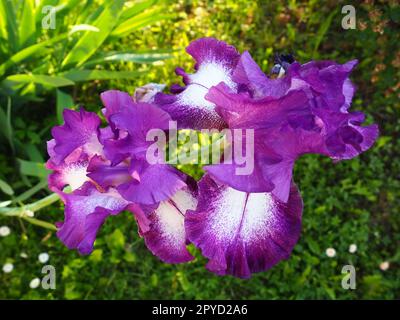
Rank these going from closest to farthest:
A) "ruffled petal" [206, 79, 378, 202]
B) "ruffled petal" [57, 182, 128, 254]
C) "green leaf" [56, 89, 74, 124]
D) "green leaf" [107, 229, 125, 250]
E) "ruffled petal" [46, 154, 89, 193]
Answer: "ruffled petal" [206, 79, 378, 202] → "ruffled petal" [57, 182, 128, 254] → "ruffled petal" [46, 154, 89, 193] → "green leaf" [56, 89, 74, 124] → "green leaf" [107, 229, 125, 250]

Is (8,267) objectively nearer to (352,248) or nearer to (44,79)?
(44,79)

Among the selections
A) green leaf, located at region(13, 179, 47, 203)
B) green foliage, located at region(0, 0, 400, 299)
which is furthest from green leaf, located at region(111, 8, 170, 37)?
green leaf, located at region(13, 179, 47, 203)

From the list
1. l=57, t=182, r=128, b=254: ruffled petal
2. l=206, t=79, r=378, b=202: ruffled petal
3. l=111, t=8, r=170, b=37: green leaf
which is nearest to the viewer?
l=206, t=79, r=378, b=202: ruffled petal

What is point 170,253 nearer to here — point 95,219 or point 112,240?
point 95,219

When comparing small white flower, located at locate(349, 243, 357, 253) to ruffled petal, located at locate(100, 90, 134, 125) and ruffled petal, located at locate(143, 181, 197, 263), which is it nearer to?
ruffled petal, located at locate(143, 181, 197, 263)

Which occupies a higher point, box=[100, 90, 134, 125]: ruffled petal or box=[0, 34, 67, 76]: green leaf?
box=[100, 90, 134, 125]: ruffled petal

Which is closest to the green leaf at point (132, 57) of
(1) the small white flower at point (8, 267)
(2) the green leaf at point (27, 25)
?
(2) the green leaf at point (27, 25)
